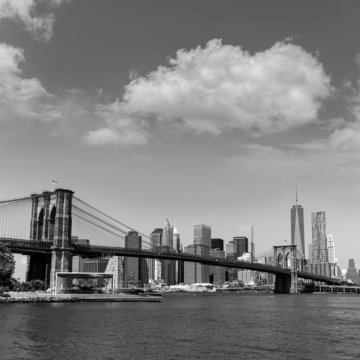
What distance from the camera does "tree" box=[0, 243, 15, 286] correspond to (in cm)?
11081

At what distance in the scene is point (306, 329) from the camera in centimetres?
5706

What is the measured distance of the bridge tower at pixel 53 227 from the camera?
432 ft

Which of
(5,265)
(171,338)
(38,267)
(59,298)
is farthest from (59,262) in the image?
(171,338)

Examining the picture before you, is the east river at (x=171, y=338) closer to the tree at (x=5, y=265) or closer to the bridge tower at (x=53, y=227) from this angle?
the tree at (x=5, y=265)

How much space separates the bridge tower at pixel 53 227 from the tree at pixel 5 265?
52.8ft

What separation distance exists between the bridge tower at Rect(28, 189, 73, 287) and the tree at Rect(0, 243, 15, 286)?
16094 millimetres

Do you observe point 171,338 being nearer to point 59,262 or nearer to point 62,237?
point 59,262

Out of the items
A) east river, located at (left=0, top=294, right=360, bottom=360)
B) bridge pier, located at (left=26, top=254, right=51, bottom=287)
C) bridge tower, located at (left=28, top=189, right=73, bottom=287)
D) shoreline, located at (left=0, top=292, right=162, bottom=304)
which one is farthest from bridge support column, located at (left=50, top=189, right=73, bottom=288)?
east river, located at (left=0, top=294, right=360, bottom=360)

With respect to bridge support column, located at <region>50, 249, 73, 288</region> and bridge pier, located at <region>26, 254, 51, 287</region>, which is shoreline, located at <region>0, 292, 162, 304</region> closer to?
bridge support column, located at <region>50, 249, 73, 288</region>

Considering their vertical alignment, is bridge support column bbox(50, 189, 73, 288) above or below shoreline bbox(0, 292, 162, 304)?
above

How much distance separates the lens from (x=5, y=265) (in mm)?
111812

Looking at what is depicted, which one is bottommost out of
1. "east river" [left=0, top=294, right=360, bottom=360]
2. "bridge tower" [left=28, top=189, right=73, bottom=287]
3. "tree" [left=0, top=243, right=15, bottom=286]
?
"east river" [left=0, top=294, right=360, bottom=360]

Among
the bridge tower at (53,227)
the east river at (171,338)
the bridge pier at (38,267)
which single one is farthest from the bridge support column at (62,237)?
the east river at (171,338)

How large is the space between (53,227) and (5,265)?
33.6 metres
